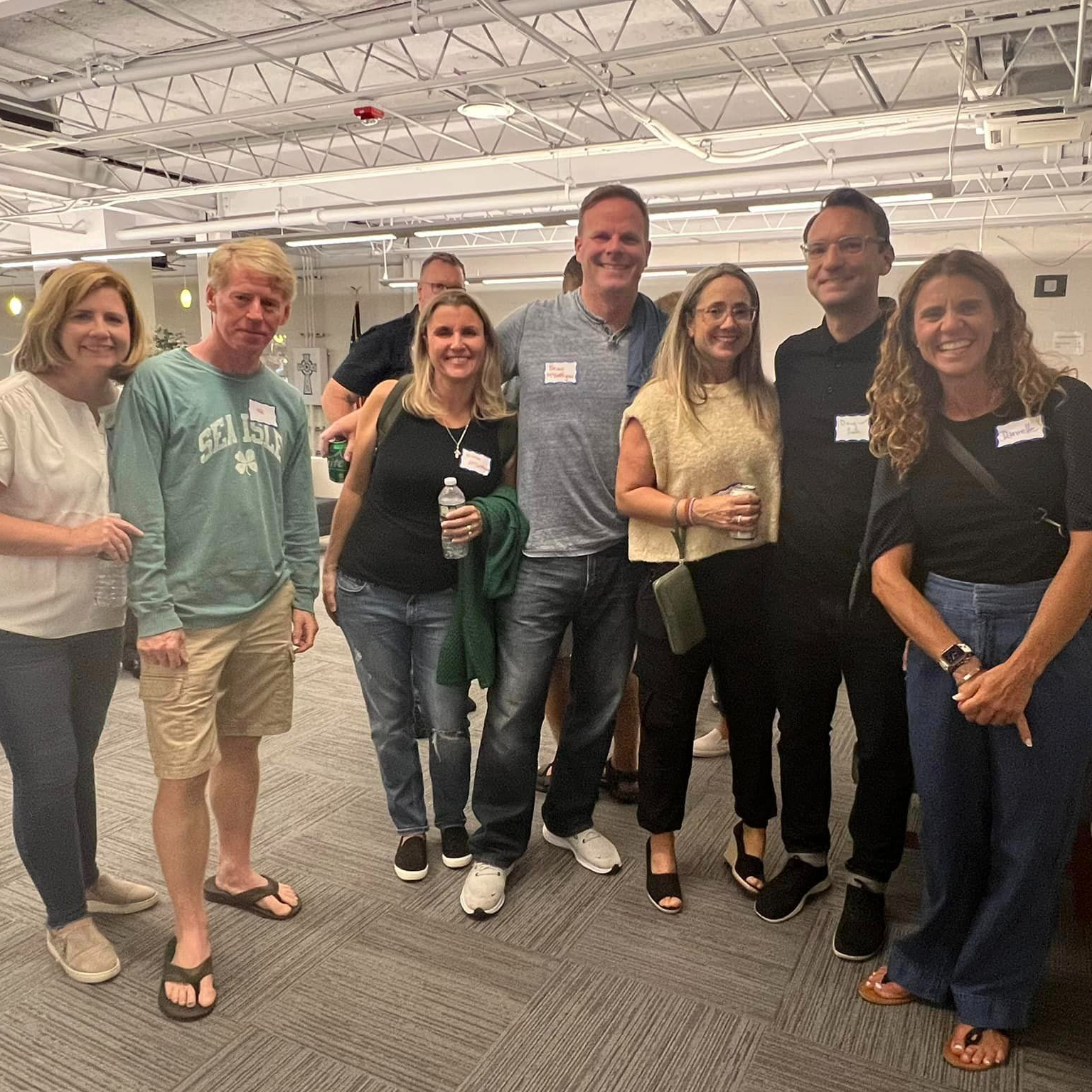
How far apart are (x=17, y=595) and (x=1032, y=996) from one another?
7.29ft

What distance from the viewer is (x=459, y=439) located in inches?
91.7

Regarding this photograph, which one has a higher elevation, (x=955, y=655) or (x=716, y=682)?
(x=955, y=655)

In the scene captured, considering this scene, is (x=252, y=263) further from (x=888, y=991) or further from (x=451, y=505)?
(x=888, y=991)

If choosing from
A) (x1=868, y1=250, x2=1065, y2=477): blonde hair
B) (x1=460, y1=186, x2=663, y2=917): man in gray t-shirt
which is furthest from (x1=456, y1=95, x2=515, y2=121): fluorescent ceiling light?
(x1=868, y1=250, x2=1065, y2=477): blonde hair

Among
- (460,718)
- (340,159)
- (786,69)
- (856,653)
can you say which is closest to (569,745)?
(460,718)

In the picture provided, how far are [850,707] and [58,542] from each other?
179 cm

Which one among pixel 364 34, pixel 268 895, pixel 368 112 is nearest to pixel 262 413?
pixel 268 895

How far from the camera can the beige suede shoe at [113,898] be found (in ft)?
7.72

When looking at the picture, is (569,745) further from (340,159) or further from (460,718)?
(340,159)

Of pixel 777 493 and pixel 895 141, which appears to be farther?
pixel 895 141

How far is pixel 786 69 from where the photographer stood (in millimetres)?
6684

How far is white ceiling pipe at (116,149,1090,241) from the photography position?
695 cm

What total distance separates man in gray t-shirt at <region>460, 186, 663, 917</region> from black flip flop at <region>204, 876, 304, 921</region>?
18.1 inches

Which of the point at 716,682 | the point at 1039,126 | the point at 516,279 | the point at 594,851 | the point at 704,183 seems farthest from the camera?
the point at 516,279
